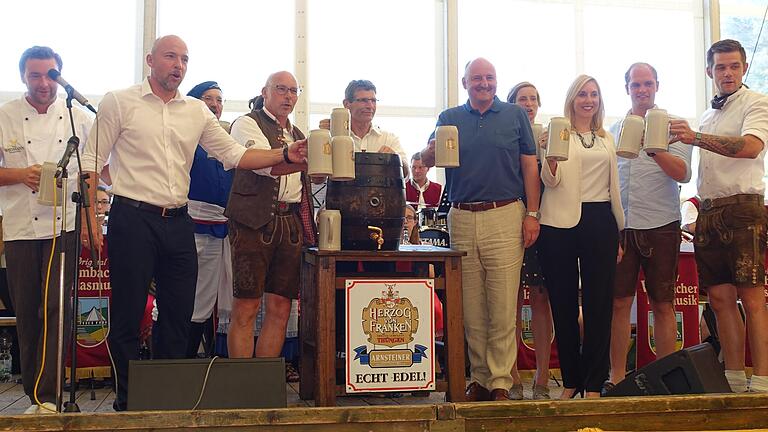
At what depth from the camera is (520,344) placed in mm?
4488

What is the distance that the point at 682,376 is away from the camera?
2.59 metres

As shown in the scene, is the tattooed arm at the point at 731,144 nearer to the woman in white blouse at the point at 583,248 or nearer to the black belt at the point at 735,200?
the black belt at the point at 735,200

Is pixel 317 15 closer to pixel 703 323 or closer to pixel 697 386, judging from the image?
pixel 703 323

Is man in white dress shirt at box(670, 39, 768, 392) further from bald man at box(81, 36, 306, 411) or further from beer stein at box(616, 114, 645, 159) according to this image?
bald man at box(81, 36, 306, 411)

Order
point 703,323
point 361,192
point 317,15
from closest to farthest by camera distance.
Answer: point 361,192, point 703,323, point 317,15

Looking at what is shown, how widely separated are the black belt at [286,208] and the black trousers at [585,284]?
3.66 feet

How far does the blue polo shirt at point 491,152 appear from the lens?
3350 mm

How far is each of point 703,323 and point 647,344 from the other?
55 cm

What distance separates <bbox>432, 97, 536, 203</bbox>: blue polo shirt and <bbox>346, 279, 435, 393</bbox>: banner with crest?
528 millimetres

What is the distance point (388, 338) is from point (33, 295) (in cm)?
146

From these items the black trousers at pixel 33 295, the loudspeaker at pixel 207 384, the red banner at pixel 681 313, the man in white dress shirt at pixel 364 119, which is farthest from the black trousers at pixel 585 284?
the black trousers at pixel 33 295

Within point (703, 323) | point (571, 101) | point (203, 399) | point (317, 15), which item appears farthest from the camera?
point (317, 15)

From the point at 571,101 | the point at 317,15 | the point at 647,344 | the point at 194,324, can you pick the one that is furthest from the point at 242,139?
the point at 317,15

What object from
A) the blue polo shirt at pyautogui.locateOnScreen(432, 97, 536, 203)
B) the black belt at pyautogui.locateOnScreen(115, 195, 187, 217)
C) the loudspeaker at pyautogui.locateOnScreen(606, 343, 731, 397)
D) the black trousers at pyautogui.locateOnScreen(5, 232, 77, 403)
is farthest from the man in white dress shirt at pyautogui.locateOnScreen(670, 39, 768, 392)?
the black trousers at pyautogui.locateOnScreen(5, 232, 77, 403)
